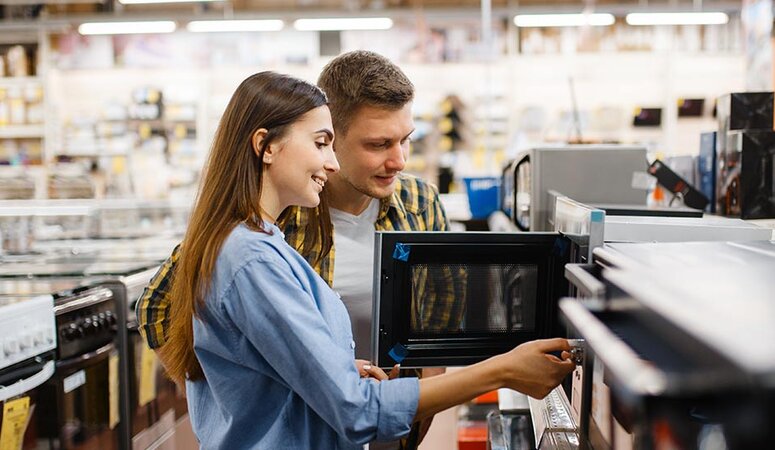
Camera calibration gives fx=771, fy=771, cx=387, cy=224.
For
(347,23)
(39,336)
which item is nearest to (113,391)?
(39,336)

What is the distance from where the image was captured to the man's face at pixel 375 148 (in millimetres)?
1756

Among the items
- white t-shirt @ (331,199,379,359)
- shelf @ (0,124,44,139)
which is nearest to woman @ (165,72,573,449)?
white t-shirt @ (331,199,379,359)

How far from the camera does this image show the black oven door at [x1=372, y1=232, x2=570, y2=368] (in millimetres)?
1575

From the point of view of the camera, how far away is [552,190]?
2.40 meters

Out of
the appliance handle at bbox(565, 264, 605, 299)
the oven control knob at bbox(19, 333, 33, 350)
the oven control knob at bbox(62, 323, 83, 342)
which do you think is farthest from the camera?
the oven control knob at bbox(62, 323, 83, 342)

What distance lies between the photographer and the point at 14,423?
2.30 meters

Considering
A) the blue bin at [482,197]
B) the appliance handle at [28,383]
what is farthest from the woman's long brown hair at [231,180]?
the blue bin at [482,197]

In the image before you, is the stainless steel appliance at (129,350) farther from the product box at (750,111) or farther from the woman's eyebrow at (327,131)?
the product box at (750,111)

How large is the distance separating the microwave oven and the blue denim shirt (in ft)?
4.03

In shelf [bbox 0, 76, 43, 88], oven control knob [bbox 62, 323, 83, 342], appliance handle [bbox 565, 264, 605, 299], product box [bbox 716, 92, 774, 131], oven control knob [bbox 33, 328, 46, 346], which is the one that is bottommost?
oven control knob [bbox 62, 323, 83, 342]

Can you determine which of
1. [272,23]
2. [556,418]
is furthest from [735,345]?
[272,23]

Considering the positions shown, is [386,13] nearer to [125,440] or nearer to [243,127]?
[125,440]

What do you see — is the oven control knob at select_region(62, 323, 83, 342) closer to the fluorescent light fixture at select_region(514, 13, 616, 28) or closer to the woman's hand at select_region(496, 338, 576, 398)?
the woman's hand at select_region(496, 338, 576, 398)

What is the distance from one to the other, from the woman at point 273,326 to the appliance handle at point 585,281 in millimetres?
176
